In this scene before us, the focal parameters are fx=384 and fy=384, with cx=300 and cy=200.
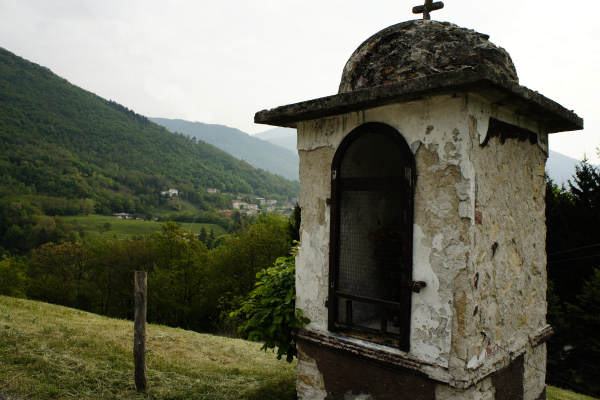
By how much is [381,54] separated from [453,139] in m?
1.46

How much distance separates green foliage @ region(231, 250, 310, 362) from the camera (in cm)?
452

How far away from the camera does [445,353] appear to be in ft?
11.0

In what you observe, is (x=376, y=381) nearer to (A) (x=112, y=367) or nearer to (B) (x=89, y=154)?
(A) (x=112, y=367)

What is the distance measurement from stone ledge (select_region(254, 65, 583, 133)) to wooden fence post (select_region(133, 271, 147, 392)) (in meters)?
2.96

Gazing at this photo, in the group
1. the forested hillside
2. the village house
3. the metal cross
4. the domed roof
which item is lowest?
the village house

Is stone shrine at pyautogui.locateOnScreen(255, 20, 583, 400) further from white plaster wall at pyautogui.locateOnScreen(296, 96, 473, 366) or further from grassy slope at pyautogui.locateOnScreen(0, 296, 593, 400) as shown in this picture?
grassy slope at pyautogui.locateOnScreen(0, 296, 593, 400)

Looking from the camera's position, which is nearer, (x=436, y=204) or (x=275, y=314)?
(x=436, y=204)

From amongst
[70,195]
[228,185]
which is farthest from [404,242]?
[228,185]

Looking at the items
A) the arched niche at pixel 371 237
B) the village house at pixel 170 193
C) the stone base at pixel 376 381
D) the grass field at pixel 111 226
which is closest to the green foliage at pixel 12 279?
the grass field at pixel 111 226

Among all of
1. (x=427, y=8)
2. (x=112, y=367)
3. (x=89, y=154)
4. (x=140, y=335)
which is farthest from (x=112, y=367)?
(x=89, y=154)

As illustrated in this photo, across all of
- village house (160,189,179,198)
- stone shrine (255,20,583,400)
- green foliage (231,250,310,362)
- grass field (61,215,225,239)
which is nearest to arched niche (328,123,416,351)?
stone shrine (255,20,583,400)

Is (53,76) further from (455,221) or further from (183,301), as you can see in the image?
(455,221)

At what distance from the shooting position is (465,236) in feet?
10.7

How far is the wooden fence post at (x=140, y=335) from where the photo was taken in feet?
17.7
